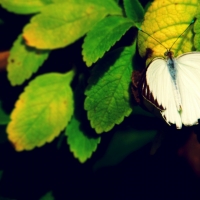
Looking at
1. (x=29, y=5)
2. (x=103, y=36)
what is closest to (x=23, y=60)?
(x=29, y=5)

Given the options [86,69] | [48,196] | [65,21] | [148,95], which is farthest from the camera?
[48,196]

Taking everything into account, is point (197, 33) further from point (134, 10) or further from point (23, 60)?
point (23, 60)

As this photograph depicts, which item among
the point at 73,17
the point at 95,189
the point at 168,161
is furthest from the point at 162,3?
the point at 95,189

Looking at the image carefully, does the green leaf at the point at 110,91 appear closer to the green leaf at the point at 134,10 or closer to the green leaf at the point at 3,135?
the green leaf at the point at 134,10

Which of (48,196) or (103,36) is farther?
(48,196)

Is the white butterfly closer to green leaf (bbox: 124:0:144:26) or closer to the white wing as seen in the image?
the white wing

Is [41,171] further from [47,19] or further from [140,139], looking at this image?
[47,19]

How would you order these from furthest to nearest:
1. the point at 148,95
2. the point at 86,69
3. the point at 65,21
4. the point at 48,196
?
the point at 48,196, the point at 86,69, the point at 65,21, the point at 148,95

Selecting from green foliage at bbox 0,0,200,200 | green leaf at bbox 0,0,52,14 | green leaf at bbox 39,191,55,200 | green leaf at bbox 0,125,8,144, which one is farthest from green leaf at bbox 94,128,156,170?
green leaf at bbox 0,0,52,14

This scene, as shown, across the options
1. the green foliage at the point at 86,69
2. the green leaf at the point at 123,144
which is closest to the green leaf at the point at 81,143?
the green foliage at the point at 86,69

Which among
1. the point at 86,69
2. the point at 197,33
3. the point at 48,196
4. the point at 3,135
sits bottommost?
the point at 48,196
